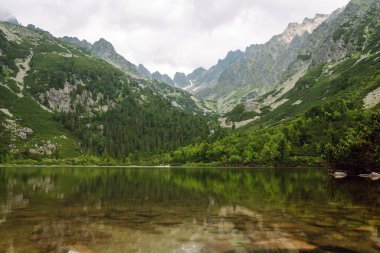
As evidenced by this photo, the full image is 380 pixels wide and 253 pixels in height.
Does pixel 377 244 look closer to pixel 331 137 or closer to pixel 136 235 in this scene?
pixel 136 235

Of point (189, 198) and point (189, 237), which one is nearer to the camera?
point (189, 237)

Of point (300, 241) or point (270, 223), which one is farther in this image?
point (270, 223)

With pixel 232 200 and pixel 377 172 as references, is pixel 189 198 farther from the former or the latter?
pixel 377 172

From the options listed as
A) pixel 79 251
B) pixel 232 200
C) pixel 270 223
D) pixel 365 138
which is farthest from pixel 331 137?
pixel 79 251

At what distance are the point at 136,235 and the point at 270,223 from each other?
10.7m

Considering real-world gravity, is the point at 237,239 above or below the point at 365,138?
below

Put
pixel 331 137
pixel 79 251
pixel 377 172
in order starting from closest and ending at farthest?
pixel 79 251 < pixel 377 172 < pixel 331 137

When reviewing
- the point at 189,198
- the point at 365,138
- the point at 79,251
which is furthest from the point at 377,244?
the point at 365,138

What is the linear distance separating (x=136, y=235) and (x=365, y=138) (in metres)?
90.3

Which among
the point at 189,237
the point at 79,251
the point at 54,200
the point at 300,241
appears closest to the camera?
the point at 79,251

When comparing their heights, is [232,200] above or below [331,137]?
below

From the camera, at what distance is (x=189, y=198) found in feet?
146

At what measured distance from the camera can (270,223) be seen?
26766 millimetres

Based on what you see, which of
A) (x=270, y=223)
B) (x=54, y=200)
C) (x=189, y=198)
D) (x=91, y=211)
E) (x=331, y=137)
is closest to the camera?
(x=270, y=223)
